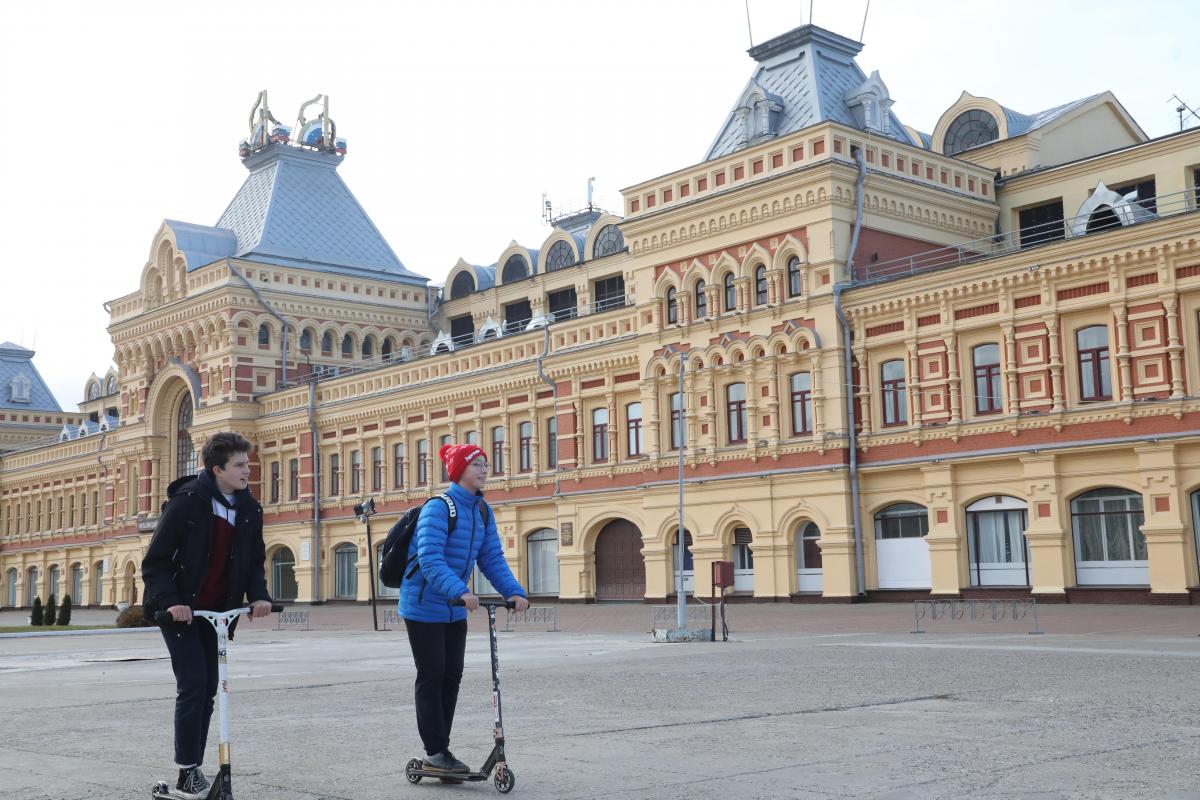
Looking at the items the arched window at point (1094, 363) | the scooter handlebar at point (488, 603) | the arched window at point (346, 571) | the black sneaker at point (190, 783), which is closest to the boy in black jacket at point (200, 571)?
the black sneaker at point (190, 783)

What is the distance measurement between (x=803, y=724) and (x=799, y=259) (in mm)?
28137

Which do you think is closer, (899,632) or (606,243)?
(899,632)

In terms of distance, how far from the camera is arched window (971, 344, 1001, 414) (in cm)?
3328

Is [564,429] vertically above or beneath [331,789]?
above

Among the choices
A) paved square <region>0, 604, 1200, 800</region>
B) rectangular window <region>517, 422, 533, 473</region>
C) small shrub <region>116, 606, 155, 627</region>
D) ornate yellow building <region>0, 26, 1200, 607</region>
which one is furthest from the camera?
rectangular window <region>517, 422, 533, 473</region>

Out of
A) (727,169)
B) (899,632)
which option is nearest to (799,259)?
(727,169)

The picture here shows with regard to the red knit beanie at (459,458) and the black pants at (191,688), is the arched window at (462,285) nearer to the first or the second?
the red knit beanie at (459,458)

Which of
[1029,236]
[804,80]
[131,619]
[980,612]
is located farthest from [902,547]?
[131,619]

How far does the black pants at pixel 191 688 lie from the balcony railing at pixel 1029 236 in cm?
2814

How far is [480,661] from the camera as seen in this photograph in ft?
63.0

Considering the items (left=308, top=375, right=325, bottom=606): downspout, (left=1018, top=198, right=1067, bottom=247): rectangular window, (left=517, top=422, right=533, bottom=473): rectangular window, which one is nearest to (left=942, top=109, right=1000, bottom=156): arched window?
(left=1018, top=198, right=1067, bottom=247): rectangular window

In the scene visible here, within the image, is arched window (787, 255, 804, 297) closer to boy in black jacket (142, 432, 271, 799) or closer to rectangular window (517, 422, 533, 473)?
rectangular window (517, 422, 533, 473)

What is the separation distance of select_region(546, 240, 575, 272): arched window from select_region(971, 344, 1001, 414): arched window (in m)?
25.5

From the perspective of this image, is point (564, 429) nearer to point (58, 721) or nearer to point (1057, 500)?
point (1057, 500)
